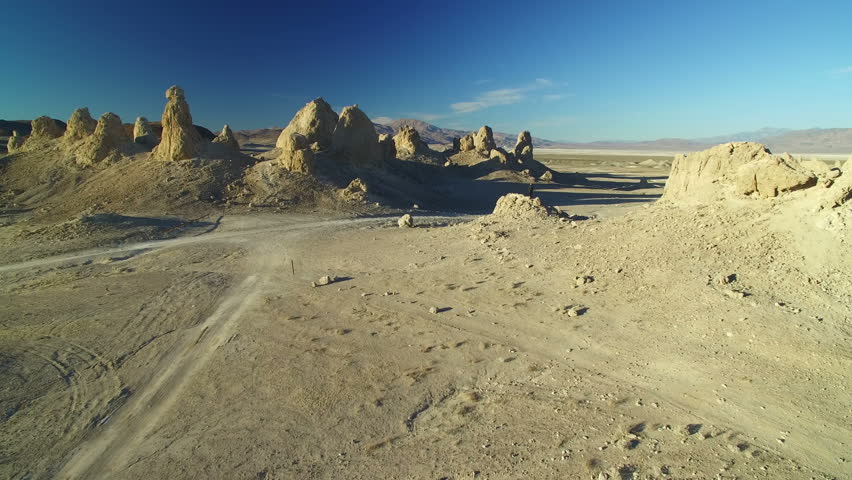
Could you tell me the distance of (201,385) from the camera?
7.17 m

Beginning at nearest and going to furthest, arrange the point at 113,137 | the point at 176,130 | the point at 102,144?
the point at 176,130 < the point at 102,144 < the point at 113,137

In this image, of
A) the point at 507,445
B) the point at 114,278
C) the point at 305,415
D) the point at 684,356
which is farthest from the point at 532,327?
the point at 114,278

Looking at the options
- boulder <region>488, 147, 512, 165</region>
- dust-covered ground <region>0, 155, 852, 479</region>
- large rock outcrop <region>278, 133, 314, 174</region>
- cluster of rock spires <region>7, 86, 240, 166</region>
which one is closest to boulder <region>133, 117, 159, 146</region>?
cluster of rock spires <region>7, 86, 240, 166</region>

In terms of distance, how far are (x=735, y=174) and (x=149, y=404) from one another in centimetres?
1360

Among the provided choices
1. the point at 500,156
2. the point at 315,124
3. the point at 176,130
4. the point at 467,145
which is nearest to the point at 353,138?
the point at 315,124

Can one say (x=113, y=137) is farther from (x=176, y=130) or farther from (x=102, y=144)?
(x=176, y=130)

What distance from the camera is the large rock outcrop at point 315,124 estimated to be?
103ft

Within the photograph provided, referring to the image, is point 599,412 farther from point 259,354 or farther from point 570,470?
point 259,354

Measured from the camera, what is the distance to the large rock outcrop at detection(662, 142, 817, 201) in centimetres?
956

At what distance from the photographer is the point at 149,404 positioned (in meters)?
6.78

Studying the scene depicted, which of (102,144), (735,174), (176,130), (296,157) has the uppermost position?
(176,130)

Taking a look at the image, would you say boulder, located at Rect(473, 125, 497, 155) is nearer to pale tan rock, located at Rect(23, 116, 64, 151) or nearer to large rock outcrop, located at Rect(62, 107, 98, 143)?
large rock outcrop, located at Rect(62, 107, 98, 143)

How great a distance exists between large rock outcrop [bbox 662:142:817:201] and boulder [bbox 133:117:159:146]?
31345mm

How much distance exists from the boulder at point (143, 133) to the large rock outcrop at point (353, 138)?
40.6ft
